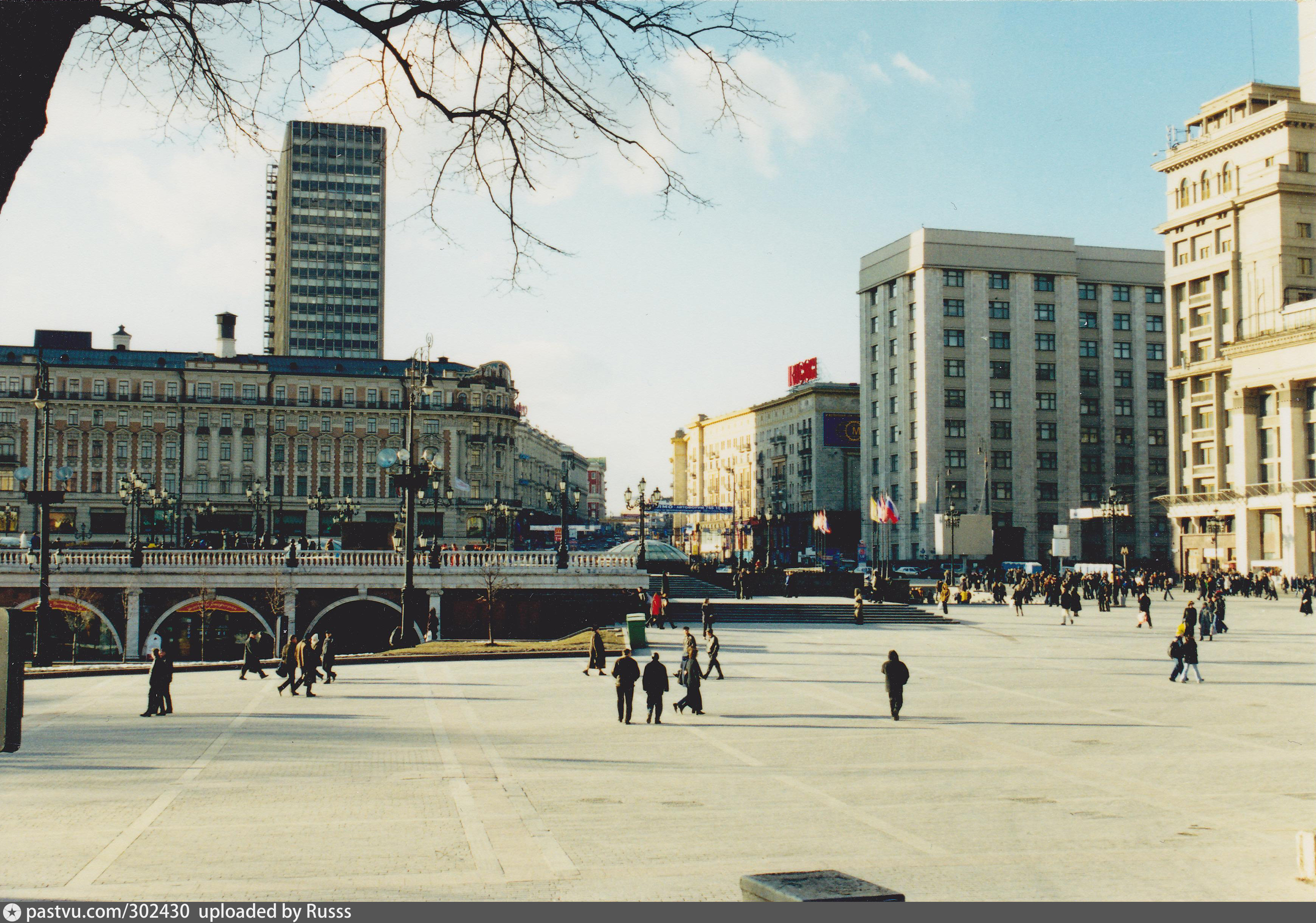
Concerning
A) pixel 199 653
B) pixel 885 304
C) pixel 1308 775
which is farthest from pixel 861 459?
pixel 1308 775

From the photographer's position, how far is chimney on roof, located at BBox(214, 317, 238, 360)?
357 ft

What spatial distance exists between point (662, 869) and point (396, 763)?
22.7 ft

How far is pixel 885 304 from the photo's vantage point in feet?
338

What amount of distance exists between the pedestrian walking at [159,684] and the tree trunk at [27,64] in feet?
58.0

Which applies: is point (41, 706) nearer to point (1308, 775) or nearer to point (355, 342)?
point (1308, 775)

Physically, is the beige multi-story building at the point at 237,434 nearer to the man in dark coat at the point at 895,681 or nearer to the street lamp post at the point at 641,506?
the street lamp post at the point at 641,506

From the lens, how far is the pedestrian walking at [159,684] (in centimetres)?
2066

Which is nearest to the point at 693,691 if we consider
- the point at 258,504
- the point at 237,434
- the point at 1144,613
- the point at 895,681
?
the point at 895,681

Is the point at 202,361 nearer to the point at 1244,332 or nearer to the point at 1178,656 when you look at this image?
the point at 1244,332

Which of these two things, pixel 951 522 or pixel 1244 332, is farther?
pixel 1244 332

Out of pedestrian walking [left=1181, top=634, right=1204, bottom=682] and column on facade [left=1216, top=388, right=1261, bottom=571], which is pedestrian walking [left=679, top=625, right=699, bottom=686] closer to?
pedestrian walking [left=1181, top=634, right=1204, bottom=682]

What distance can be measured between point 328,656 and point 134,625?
80.6 ft

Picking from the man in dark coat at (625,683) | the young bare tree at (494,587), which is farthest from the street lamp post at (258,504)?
the man in dark coat at (625,683)

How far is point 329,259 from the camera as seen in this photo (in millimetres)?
136125
